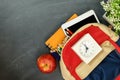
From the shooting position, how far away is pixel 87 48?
46.7 inches

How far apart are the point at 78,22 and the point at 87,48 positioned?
152 mm

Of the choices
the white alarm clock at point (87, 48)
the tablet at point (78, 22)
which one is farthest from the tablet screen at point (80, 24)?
the white alarm clock at point (87, 48)

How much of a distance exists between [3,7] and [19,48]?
0.22m

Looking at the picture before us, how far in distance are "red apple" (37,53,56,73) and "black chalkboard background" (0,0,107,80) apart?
5cm

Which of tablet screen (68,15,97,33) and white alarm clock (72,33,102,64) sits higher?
tablet screen (68,15,97,33)

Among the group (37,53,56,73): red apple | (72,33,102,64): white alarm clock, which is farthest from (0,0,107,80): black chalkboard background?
(72,33,102,64): white alarm clock

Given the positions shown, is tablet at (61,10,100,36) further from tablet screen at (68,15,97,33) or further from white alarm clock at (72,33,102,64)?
white alarm clock at (72,33,102,64)

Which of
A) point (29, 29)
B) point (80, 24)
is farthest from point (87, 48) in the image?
point (29, 29)

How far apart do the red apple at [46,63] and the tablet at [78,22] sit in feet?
0.46

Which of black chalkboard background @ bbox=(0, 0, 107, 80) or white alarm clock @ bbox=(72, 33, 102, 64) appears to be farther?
black chalkboard background @ bbox=(0, 0, 107, 80)

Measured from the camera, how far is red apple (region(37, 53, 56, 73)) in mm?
1250

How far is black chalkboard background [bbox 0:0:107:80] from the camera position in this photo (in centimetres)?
131

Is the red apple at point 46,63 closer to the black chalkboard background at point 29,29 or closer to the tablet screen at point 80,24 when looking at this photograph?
the black chalkboard background at point 29,29

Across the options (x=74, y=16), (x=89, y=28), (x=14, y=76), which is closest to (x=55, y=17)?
(x=74, y=16)
